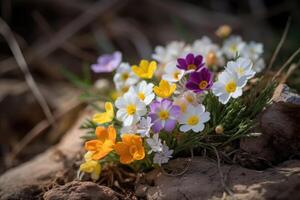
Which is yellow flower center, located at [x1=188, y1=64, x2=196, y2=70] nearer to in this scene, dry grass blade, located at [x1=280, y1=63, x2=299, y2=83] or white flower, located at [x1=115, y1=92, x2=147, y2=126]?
white flower, located at [x1=115, y1=92, x2=147, y2=126]

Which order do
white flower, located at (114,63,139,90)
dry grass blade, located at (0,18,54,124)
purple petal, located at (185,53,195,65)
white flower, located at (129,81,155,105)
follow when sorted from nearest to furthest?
white flower, located at (129,81,155,105) → purple petal, located at (185,53,195,65) → white flower, located at (114,63,139,90) → dry grass blade, located at (0,18,54,124)

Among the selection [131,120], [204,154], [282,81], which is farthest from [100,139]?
[282,81]

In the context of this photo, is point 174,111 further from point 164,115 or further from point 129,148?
point 129,148

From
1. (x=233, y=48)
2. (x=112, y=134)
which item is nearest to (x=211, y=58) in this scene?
(x=233, y=48)

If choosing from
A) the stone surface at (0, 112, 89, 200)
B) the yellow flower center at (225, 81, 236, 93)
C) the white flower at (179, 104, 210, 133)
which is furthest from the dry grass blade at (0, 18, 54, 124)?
the yellow flower center at (225, 81, 236, 93)

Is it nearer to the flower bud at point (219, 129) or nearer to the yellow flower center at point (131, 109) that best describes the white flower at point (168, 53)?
the yellow flower center at point (131, 109)

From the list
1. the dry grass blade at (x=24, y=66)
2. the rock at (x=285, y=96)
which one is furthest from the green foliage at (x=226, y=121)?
the dry grass blade at (x=24, y=66)

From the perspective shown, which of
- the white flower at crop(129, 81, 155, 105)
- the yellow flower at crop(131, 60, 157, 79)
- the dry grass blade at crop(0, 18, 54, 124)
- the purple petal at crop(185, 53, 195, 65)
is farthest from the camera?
the dry grass blade at crop(0, 18, 54, 124)
